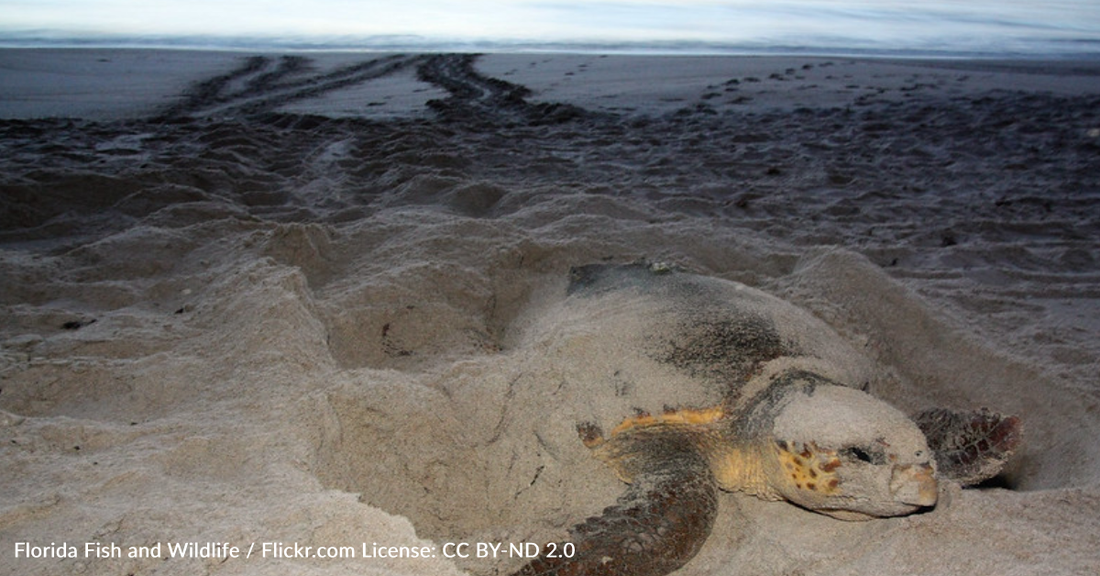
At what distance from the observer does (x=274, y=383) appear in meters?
1.74

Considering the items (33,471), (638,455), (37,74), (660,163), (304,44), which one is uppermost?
(304,44)

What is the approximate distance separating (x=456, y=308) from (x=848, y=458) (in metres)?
1.51

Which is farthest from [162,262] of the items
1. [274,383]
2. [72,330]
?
[274,383]

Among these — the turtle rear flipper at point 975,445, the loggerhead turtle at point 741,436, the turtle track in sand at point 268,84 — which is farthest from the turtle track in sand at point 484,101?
the turtle rear flipper at point 975,445

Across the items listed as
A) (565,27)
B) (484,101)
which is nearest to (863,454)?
(484,101)

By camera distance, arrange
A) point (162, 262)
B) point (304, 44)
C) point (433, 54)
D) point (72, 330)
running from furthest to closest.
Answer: point (304, 44) < point (433, 54) < point (162, 262) < point (72, 330)

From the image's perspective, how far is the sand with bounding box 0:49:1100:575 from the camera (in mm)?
1312

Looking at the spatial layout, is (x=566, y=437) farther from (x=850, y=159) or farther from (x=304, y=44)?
(x=304, y=44)

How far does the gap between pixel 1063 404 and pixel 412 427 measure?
198 cm

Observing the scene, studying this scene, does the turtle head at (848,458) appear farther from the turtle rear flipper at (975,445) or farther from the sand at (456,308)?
the turtle rear flipper at (975,445)

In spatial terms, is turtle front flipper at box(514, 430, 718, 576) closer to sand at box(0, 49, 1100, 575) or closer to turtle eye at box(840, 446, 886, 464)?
sand at box(0, 49, 1100, 575)

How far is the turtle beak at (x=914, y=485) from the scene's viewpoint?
4.50ft

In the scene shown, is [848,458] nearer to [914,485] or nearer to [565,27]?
[914,485]

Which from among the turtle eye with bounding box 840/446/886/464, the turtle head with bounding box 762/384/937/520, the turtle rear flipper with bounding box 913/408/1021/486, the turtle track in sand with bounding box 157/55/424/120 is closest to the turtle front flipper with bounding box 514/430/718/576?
the turtle head with bounding box 762/384/937/520
